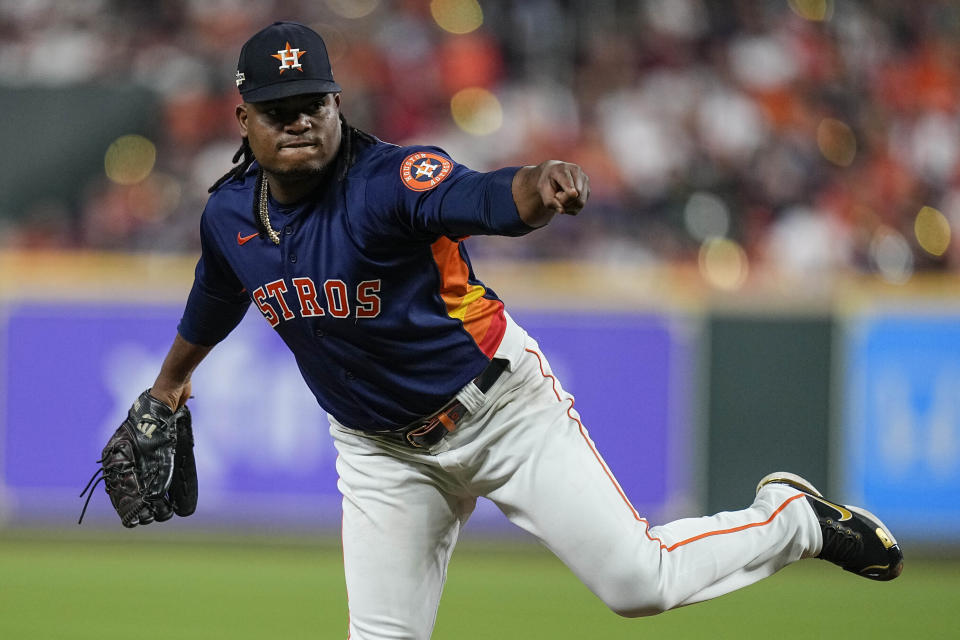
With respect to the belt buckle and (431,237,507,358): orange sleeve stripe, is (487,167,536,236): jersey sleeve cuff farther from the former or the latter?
the belt buckle

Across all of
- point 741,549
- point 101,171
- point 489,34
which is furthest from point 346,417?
point 489,34

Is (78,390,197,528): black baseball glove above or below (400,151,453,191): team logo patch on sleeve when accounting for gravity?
below

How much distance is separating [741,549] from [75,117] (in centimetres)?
871

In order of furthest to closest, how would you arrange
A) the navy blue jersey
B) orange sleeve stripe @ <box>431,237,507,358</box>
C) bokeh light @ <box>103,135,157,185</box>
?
bokeh light @ <box>103,135,157,185</box>
orange sleeve stripe @ <box>431,237,507,358</box>
the navy blue jersey

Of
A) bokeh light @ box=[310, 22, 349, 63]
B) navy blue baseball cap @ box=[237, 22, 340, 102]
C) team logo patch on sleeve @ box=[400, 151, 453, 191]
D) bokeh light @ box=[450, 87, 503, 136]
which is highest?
bokeh light @ box=[310, 22, 349, 63]

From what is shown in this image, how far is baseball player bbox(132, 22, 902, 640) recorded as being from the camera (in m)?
3.72

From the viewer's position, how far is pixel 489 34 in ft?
39.1

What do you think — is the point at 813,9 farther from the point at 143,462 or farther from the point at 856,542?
the point at 143,462

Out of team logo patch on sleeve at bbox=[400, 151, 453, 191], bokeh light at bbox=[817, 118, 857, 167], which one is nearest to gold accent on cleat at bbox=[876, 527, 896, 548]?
team logo patch on sleeve at bbox=[400, 151, 453, 191]

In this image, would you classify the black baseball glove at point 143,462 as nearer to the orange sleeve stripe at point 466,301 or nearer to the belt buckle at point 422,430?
the belt buckle at point 422,430

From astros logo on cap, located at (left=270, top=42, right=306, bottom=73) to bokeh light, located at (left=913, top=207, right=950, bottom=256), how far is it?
7334 millimetres

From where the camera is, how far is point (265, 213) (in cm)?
391

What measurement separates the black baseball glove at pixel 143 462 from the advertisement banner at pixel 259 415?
4.11m

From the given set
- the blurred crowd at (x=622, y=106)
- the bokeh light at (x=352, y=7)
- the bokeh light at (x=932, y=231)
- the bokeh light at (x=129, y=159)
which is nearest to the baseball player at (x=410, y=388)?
the blurred crowd at (x=622, y=106)
